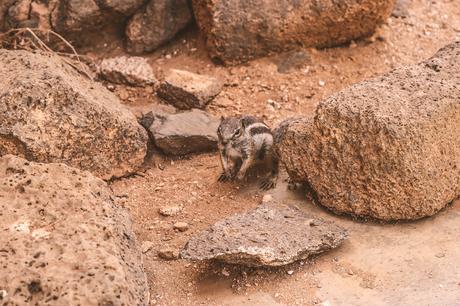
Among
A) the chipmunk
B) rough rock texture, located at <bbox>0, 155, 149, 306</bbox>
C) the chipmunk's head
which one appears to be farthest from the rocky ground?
rough rock texture, located at <bbox>0, 155, 149, 306</bbox>

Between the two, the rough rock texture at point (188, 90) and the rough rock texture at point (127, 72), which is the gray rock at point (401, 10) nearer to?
the rough rock texture at point (188, 90)

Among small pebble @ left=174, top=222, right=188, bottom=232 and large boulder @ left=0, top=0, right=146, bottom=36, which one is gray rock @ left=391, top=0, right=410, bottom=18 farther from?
small pebble @ left=174, top=222, right=188, bottom=232

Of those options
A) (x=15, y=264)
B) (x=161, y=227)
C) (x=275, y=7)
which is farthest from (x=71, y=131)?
(x=275, y=7)

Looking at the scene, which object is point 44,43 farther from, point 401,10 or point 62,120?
point 401,10

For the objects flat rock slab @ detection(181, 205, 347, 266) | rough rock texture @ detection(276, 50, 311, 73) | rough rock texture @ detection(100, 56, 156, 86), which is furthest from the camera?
rough rock texture @ detection(276, 50, 311, 73)

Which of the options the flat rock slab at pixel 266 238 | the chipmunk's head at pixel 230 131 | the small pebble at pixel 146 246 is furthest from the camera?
the chipmunk's head at pixel 230 131

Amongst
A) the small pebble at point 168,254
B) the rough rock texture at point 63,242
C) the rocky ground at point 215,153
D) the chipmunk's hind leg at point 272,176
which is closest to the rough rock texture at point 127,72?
the rocky ground at point 215,153

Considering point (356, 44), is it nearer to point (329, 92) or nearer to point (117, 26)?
point (329, 92)
